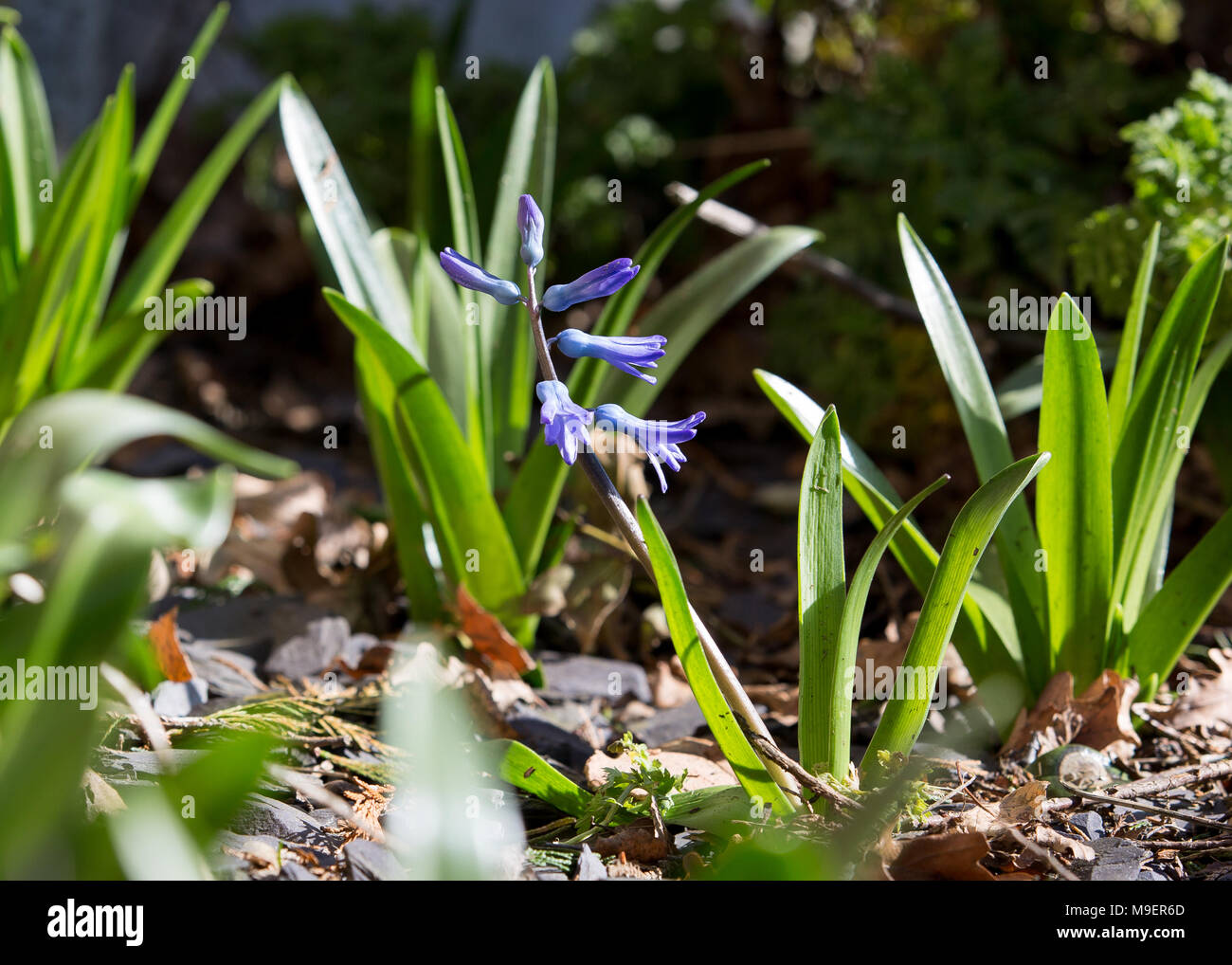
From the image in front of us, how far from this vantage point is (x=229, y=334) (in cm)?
400

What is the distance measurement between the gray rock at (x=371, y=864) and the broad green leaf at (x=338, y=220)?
2.92ft

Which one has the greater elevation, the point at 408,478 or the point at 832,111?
the point at 832,111

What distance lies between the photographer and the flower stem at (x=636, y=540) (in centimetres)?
108

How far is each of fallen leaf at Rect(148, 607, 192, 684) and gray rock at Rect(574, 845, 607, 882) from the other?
76cm

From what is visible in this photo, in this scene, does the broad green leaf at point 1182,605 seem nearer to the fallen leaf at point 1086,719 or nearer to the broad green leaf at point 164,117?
the fallen leaf at point 1086,719

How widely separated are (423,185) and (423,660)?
1089 mm

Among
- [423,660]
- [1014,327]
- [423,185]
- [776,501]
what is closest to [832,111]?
[1014,327]

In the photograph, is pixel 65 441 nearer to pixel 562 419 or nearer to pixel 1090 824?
pixel 562 419

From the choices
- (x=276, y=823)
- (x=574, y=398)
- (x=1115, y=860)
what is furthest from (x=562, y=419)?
(x=1115, y=860)

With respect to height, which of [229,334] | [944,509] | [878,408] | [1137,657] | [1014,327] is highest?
[229,334]

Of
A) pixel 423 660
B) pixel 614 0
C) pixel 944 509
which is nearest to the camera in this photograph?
pixel 423 660

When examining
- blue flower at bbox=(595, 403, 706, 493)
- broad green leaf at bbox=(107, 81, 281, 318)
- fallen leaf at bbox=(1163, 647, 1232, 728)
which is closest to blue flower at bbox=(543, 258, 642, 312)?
blue flower at bbox=(595, 403, 706, 493)

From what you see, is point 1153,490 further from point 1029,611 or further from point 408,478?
point 408,478

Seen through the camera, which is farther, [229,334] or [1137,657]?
[229,334]
